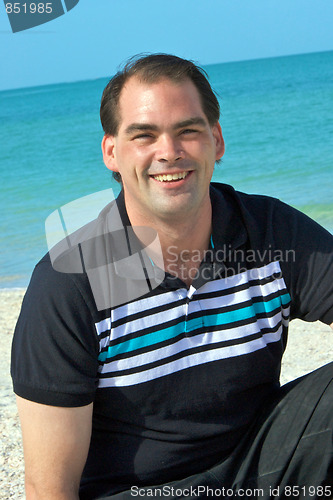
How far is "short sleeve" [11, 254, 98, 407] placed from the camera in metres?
2.00

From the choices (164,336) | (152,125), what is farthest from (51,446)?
(152,125)

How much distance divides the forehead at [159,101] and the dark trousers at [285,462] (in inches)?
38.4

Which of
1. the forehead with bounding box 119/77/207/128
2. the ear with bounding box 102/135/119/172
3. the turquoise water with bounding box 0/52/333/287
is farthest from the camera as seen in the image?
the turquoise water with bounding box 0/52/333/287

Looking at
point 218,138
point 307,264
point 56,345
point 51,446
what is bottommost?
point 51,446

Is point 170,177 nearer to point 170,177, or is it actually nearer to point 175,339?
point 170,177

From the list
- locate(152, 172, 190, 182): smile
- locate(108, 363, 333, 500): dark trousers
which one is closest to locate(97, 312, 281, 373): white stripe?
locate(108, 363, 333, 500): dark trousers

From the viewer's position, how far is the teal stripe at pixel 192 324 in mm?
2133

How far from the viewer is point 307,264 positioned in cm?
233

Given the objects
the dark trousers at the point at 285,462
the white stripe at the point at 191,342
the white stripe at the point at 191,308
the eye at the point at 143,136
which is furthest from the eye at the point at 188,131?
the dark trousers at the point at 285,462

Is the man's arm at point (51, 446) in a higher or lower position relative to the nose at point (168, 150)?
lower

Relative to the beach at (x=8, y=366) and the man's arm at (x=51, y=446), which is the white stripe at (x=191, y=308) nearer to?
the man's arm at (x=51, y=446)

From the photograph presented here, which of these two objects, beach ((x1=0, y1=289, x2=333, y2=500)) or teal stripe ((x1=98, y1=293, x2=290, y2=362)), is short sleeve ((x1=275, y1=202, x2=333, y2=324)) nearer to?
teal stripe ((x1=98, y1=293, x2=290, y2=362))

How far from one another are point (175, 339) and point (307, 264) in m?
0.51

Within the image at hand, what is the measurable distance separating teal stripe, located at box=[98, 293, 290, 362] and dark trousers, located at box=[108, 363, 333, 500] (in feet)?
0.95
